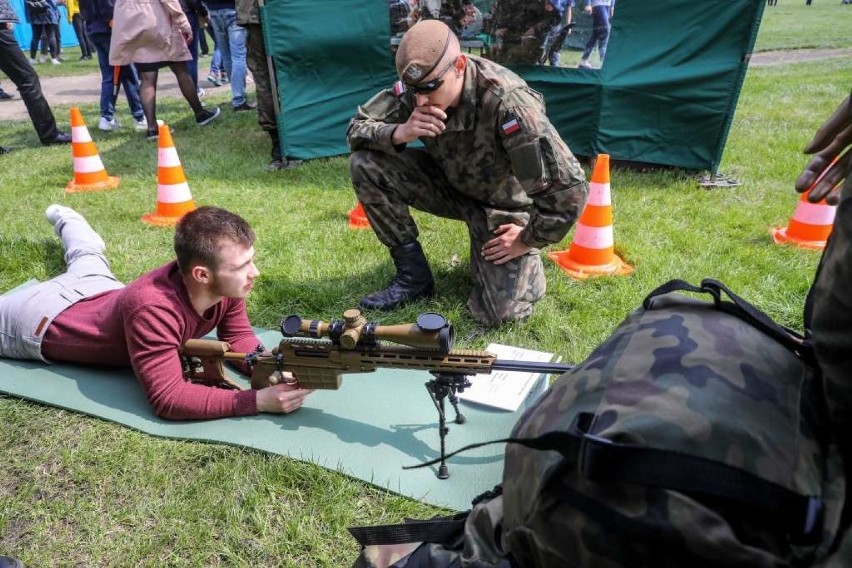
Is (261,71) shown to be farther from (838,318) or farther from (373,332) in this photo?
(838,318)

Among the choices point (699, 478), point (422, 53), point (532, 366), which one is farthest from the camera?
point (422, 53)

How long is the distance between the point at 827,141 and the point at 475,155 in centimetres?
209

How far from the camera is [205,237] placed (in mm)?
2580

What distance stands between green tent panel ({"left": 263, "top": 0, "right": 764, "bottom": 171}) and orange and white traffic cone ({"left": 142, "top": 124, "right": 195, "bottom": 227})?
1661mm

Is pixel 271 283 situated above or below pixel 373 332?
below

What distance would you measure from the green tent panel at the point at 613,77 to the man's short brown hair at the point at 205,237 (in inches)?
154

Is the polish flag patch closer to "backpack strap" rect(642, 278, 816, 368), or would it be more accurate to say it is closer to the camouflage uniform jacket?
the camouflage uniform jacket

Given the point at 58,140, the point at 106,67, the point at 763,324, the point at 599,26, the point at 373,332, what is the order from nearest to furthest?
the point at 763,324 → the point at 373,332 → the point at 599,26 → the point at 58,140 → the point at 106,67

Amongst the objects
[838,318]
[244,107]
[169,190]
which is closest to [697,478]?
[838,318]

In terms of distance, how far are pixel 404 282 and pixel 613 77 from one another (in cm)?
327

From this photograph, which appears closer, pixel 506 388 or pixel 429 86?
pixel 506 388

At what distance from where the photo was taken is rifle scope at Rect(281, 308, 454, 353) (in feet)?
6.85

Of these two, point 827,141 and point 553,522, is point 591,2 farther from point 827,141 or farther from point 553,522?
point 553,522

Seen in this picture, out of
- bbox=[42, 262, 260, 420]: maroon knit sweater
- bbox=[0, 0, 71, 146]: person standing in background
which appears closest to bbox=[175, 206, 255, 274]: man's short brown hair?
bbox=[42, 262, 260, 420]: maroon knit sweater
